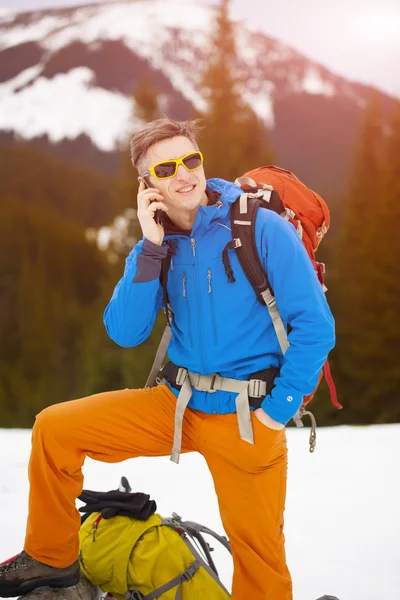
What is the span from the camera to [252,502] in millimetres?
2182

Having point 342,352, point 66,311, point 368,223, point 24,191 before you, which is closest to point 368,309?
point 342,352

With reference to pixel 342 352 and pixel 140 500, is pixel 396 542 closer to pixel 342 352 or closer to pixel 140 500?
pixel 140 500

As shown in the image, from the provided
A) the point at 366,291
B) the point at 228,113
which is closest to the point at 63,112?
the point at 228,113

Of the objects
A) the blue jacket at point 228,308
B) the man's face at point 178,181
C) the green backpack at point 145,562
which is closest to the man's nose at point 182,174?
the man's face at point 178,181

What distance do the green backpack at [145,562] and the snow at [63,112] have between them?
35744 mm

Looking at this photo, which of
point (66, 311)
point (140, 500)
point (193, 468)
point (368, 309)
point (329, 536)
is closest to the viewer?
point (140, 500)

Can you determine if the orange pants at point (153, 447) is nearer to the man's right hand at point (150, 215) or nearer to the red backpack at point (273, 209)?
the red backpack at point (273, 209)

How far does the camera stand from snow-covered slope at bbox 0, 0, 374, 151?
34.2 m

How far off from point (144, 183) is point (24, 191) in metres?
33.7

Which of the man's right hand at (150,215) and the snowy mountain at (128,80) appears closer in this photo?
the man's right hand at (150,215)

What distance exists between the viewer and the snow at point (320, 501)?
277cm

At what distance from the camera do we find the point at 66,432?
222 cm

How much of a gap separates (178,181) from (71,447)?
0.99m

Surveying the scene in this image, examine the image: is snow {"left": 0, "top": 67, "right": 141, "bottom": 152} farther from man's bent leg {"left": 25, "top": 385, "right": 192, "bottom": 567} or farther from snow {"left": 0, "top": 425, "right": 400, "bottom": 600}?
man's bent leg {"left": 25, "top": 385, "right": 192, "bottom": 567}
